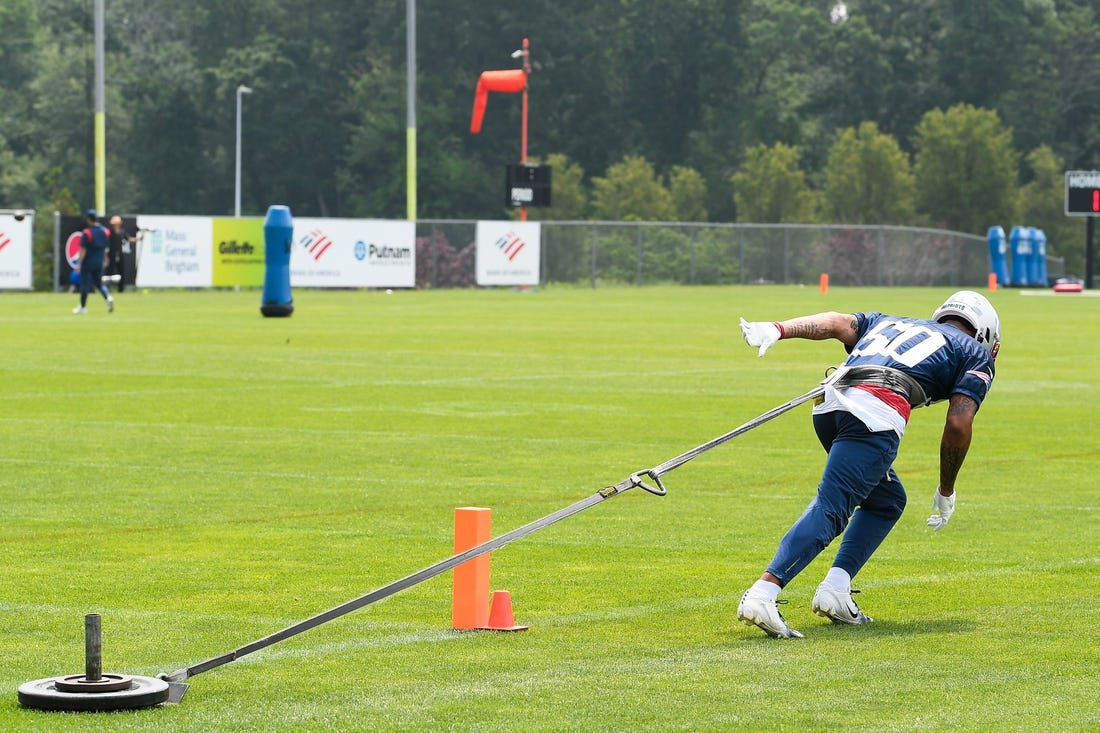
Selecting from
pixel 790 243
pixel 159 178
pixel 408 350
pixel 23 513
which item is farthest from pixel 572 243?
pixel 23 513

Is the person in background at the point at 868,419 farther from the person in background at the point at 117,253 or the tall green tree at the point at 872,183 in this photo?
the tall green tree at the point at 872,183

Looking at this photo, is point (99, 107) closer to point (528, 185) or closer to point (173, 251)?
point (173, 251)

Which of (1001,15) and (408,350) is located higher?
(1001,15)

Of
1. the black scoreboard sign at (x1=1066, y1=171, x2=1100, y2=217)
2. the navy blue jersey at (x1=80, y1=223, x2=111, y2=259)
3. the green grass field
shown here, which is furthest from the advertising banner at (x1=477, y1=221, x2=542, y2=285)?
the green grass field

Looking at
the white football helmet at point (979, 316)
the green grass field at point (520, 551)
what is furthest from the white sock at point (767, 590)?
the white football helmet at point (979, 316)

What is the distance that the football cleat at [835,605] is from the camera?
9258mm

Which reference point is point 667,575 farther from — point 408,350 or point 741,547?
point 408,350

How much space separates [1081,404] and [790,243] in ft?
178

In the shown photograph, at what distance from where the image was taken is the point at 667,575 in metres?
10.9

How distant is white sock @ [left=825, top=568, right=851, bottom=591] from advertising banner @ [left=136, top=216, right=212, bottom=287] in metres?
45.9

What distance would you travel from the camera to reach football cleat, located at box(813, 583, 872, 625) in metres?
9.26

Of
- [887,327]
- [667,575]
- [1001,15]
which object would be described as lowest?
[667,575]

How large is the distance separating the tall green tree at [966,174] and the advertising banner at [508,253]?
31.1m

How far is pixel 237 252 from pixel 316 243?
93.9 inches
